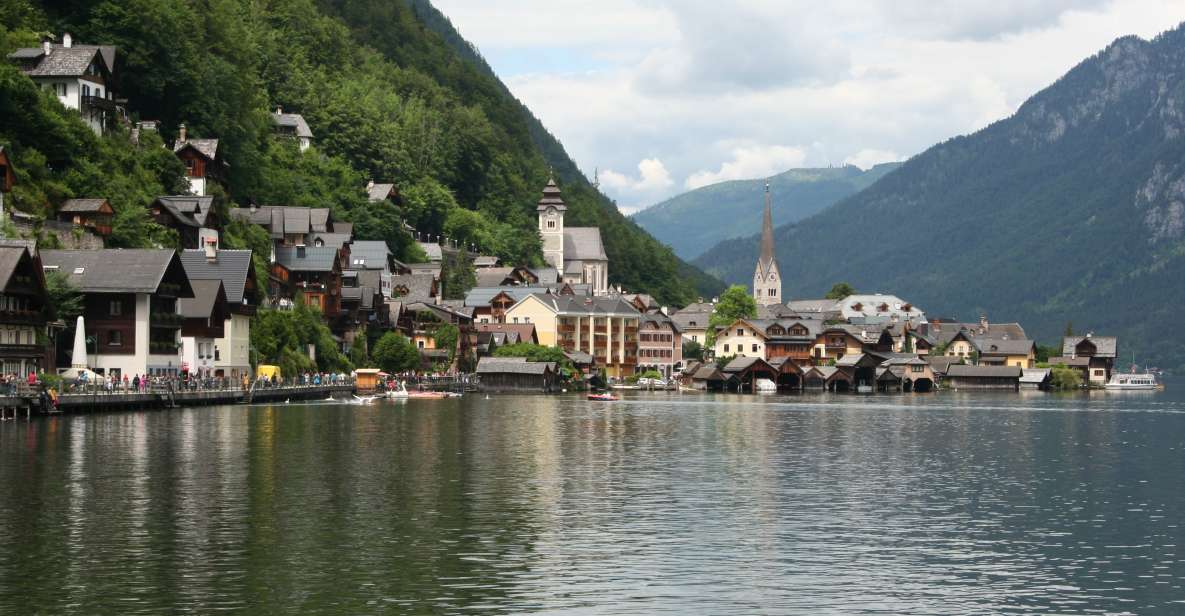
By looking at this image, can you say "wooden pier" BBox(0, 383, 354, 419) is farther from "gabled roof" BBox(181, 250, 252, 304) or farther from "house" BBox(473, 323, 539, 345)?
"house" BBox(473, 323, 539, 345)

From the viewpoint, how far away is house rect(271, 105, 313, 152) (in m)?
185

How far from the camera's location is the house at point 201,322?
99938mm

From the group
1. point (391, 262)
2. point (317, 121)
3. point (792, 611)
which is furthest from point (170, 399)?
point (317, 121)

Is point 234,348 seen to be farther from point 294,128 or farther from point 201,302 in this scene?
point 294,128

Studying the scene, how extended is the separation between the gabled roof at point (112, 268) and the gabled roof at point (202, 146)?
119ft

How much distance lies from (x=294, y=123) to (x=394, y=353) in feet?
178

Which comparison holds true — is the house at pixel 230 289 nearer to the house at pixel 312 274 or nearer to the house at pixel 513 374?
the house at pixel 312 274

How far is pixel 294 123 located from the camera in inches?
7372

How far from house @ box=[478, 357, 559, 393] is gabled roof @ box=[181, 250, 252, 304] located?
169 feet

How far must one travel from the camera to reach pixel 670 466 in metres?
58.6

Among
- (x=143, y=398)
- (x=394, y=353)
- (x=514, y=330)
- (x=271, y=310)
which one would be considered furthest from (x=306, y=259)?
(x=143, y=398)

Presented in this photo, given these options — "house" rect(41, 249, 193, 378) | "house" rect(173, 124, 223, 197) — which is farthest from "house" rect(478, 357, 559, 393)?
"house" rect(41, 249, 193, 378)

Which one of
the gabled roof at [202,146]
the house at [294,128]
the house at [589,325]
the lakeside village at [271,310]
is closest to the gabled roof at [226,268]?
the lakeside village at [271,310]

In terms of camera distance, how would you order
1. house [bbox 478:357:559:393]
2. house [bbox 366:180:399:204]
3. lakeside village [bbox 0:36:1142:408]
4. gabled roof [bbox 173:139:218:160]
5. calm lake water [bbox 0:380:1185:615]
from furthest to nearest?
1. house [bbox 366:180:399:204]
2. house [bbox 478:357:559:393]
3. gabled roof [bbox 173:139:218:160]
4. lakeside village [bbox 0:36:1142:408]
5. calm lake water [bbox 0:380:1185:615]
